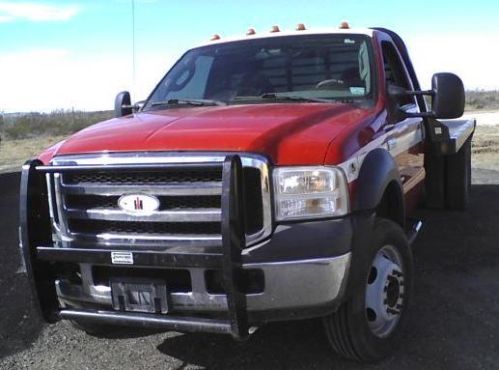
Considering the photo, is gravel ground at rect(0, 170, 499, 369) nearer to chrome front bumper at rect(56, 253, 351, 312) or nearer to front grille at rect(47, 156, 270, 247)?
chrome front bumper at rect(56, 253, 351, 312)

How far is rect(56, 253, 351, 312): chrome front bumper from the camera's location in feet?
10.7

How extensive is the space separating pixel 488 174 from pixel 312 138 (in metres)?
9.04

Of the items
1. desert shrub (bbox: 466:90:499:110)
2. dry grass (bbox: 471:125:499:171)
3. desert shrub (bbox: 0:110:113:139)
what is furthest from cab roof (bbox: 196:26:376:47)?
desert shrub (bbox: 466:90:499:110)

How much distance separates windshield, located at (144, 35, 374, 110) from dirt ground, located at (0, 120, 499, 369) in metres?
1.65

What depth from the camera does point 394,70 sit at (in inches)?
227

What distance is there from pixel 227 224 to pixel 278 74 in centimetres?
213

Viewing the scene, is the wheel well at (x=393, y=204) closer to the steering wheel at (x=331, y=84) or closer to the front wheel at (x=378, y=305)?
the front wheel at (x=378, y=305)

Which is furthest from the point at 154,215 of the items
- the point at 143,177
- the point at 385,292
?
the point at 385,292

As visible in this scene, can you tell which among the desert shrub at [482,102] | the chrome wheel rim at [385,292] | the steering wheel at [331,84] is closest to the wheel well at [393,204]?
the chrome wheel rim at [385,292]

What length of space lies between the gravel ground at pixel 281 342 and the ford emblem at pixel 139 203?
113 cm

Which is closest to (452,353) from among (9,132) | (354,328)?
(354,328)

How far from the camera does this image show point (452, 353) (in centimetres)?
397

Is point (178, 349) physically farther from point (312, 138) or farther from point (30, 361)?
point (312, 138)

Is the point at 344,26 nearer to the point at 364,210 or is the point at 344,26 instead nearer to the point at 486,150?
the point at 364,210
